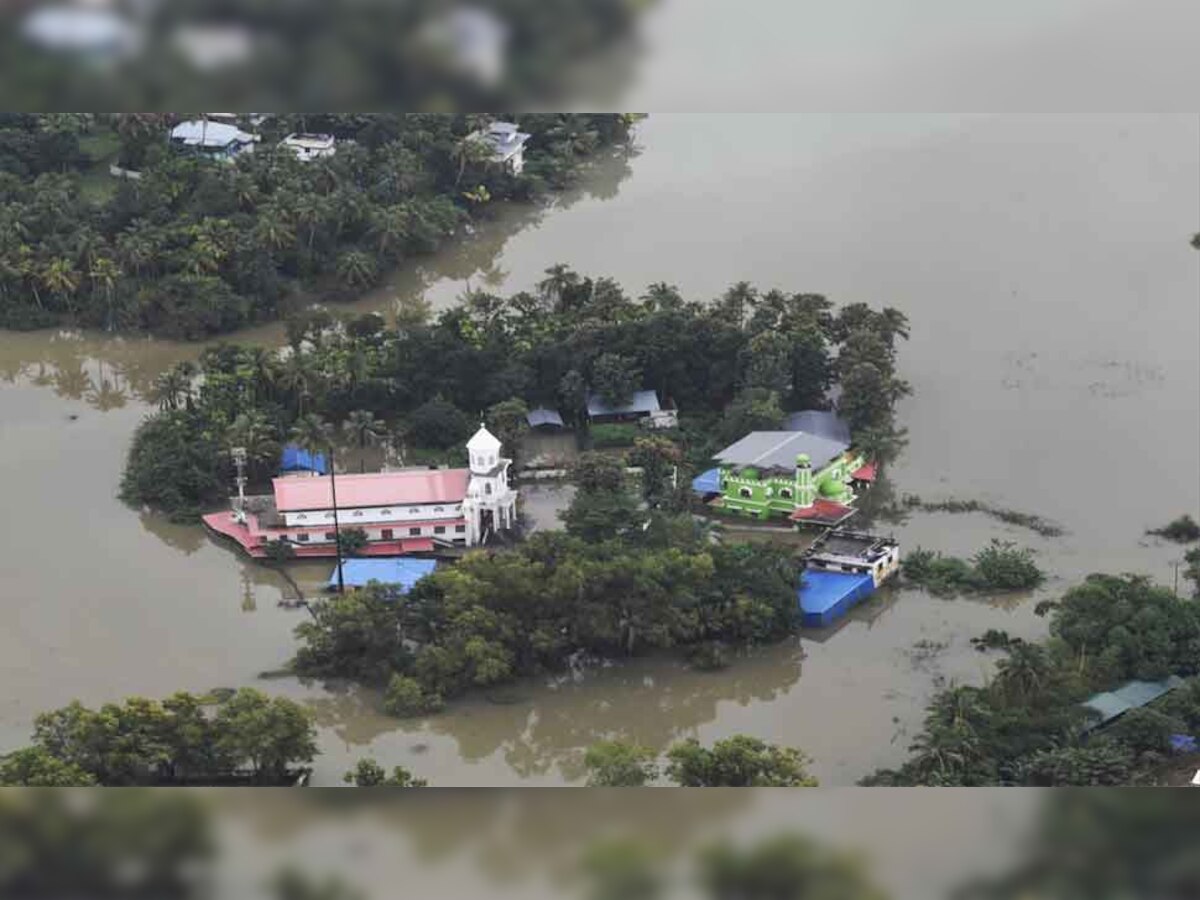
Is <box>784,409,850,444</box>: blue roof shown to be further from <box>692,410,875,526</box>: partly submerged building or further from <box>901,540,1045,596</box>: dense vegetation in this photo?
<box>901,540,1045,596</box>: dense vegetation

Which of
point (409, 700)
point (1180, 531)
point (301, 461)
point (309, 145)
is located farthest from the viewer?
point (309, 145)

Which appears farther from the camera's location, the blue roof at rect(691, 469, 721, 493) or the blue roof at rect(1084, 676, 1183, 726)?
the blue roof at rect(691, 469, 721, 493)

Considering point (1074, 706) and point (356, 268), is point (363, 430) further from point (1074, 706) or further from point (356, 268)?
point (1074, 706)

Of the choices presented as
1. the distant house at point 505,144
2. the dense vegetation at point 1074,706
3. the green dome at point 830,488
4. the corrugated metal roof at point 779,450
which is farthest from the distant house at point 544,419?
the distant house at point 505,144

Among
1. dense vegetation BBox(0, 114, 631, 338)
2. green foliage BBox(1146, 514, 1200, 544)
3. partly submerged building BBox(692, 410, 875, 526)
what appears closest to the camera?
green foliage BBox(1146, 514, 1200, 544)

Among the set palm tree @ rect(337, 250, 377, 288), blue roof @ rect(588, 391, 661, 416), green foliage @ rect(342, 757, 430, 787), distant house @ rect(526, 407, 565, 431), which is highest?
palm tree @ rect(337, 250, 377, 288)

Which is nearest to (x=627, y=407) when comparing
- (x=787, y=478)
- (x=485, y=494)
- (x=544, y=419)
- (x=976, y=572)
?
(x=544, y=419)

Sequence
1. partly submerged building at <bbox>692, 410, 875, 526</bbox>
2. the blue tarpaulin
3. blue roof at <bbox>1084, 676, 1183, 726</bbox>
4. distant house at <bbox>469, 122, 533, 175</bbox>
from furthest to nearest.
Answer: distant house at <bbox>469, 122, 533, 175</bbox> < partly submerged building at <bbox>692, 410, 875, 526</bbox> < the blue tarpaulin < blue roof at <bbox>1084, 676, 1183, 726</bbox>

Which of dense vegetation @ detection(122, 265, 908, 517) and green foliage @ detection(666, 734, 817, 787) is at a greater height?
dense vegetation @ detection(122, 265, 908, 517)

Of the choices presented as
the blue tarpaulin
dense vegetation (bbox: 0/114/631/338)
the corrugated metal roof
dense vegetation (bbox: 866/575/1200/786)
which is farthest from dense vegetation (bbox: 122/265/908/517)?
dense vegetation (bbox: 866/575/1200/786)
